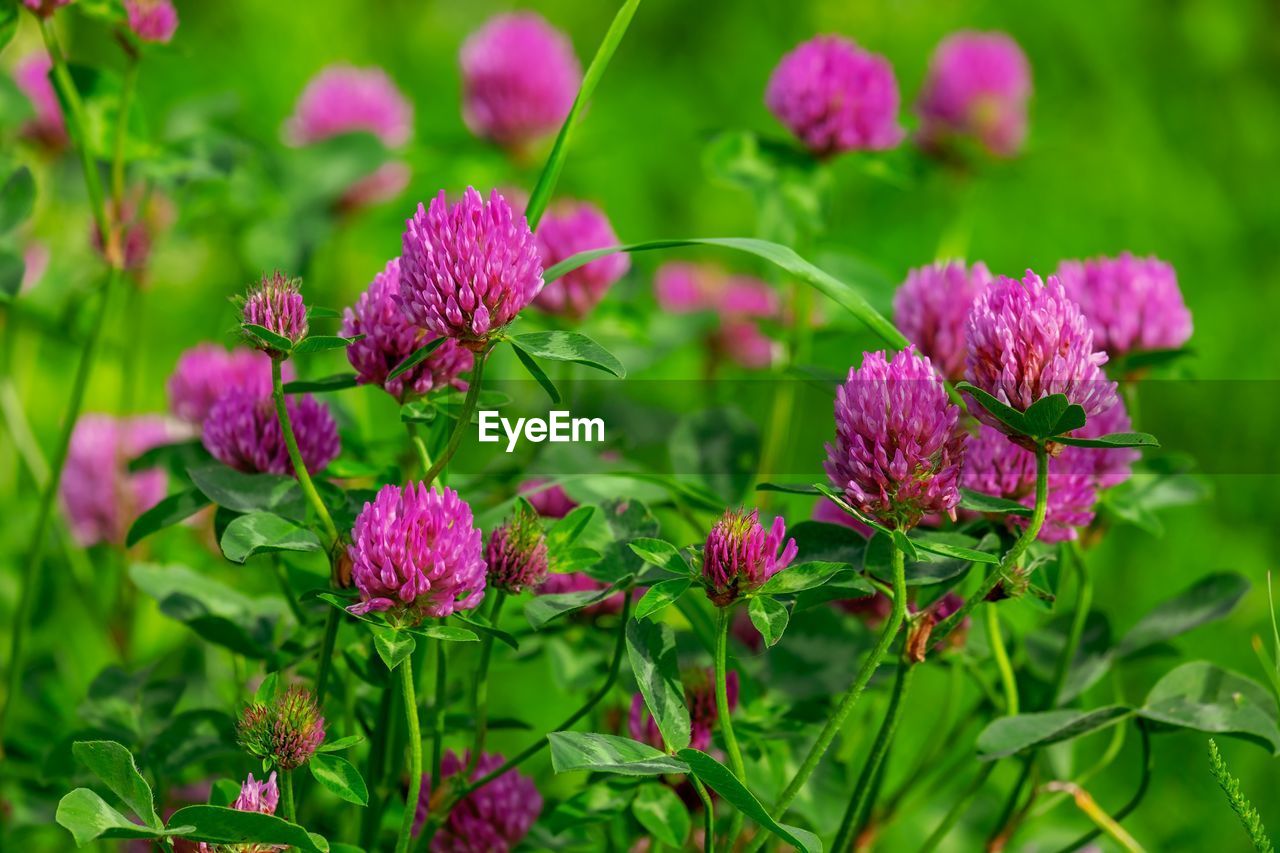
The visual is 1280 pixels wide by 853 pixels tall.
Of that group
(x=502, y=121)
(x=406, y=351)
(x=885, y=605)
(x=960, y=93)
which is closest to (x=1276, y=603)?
(x=960, y=93)

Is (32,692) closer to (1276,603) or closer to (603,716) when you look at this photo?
(603,716)

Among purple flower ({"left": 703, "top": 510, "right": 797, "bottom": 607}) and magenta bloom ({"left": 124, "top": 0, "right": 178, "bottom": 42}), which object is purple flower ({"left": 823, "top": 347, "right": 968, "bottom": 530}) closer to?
purple flower ({"left": 703, "top": 510, "right": 797, "bottom": 607})

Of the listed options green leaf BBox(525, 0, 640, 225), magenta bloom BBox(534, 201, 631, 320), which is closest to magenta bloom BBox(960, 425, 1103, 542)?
green leaf BBox(525, 0, 640, 225)

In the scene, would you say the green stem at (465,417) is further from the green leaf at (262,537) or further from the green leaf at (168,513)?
the green leaf at (168,513)

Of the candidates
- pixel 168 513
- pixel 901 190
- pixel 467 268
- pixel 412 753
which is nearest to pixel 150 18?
pixel 168 513

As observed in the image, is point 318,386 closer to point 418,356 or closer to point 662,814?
point 418,356
